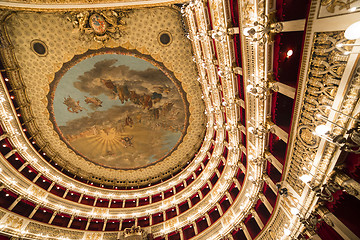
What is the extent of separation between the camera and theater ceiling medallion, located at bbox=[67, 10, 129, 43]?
13195mm

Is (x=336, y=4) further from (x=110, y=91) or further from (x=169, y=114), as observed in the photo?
(x=110, y=91)

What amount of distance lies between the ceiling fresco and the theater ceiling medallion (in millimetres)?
1864

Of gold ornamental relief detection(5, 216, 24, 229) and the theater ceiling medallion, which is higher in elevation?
the theater ceiling medallion

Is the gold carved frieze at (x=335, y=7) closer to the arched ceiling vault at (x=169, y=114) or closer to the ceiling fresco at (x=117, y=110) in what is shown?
the arched ceiling vault at (x=169, y=114)

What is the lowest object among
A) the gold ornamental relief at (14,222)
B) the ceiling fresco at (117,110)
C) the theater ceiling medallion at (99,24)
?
the gold ornamental relief at (14,222)

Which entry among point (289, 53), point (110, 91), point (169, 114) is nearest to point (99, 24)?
point (110, 91)

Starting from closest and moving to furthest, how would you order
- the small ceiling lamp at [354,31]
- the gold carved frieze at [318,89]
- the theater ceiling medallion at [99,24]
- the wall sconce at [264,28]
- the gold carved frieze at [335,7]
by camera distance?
the small ceiling lamp at [354,31]
the gold carved frieze at [335,7]
the gold carved frieze at [318,89]
the wall sconce at [264,28]
the theater ceiling medallion at [99,24]

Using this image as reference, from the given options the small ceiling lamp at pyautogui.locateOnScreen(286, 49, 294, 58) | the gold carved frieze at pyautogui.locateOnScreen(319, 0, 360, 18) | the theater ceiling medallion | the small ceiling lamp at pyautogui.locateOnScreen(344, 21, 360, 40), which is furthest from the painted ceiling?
the small ceiling lamp at pyautogui.locateOnScreen(344, 21, 360, 40)

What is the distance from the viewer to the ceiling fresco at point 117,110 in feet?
53.3

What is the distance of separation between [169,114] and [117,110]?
6.78 metres

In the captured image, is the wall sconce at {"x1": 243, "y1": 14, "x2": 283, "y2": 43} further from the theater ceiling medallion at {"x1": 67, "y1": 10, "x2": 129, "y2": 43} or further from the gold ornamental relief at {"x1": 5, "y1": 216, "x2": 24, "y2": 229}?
the gold ornamental relief at {"x1": 5, "y1": 216, "x2": 24, "y2": 229}

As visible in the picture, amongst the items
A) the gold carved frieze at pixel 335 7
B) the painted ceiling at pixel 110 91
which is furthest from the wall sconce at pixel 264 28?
the painted ceiling at pixel 110 91

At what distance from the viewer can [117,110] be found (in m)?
18.7

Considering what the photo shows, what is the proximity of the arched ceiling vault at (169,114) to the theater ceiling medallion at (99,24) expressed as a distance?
10cm
